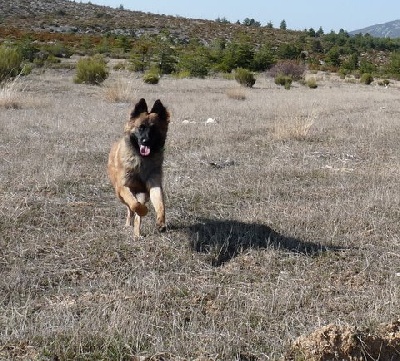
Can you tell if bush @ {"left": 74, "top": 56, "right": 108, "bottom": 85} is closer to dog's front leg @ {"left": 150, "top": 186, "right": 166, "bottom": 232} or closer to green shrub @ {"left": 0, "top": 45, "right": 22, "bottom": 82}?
green shrub @ {"left": 0, "top": 45, "right": 22, "bottom": 82}

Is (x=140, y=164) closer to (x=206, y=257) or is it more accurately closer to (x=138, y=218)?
(x=138, y=218)

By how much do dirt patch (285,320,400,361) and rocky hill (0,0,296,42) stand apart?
62613 millimetres

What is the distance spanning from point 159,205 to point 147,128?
75 cm

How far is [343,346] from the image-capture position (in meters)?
3.11

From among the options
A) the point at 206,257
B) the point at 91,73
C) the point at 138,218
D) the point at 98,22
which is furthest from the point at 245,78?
the point at 98,22

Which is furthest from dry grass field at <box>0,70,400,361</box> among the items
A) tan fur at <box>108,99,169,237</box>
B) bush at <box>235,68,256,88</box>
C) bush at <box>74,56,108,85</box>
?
bush at <box>235,68,256,88</box>

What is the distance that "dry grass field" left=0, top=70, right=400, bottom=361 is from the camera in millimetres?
3291

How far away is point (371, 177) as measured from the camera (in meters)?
8.02

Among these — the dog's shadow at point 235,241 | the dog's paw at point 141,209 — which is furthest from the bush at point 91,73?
the dog's paw at point 141,209

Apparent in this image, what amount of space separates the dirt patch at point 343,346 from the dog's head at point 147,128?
268cm

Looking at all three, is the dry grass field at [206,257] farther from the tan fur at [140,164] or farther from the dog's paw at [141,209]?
the tan fur at [140,164]

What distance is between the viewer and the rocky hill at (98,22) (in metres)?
66.5

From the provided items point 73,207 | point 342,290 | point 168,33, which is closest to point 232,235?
point 342,290

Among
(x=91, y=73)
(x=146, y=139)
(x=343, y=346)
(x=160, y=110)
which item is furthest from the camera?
(x=91, y=73)
